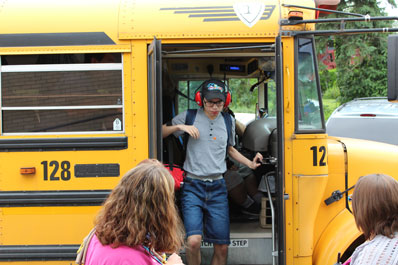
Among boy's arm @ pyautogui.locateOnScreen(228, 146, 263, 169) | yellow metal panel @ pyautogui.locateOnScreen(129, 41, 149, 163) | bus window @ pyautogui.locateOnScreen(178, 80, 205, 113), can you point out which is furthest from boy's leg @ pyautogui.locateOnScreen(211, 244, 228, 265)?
bus window @ pyautogui.locateOnScreen(178, 80, 205, 113)

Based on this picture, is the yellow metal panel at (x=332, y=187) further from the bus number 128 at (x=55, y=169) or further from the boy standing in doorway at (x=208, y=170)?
the bus number 128 at (x=55, y=169)

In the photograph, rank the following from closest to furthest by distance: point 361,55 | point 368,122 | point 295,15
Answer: point 295,15
point 368,122
point 361,55

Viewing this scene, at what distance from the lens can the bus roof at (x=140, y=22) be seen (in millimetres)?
3285

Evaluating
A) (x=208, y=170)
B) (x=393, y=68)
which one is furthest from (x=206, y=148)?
(x=393, y=68)

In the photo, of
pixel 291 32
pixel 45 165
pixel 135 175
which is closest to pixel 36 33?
pixel 45 165

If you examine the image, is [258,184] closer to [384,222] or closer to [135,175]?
[384,222]

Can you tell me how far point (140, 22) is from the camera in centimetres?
331

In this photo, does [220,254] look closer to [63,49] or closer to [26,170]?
[26,170]

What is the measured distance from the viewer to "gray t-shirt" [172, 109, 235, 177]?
3.57 metres

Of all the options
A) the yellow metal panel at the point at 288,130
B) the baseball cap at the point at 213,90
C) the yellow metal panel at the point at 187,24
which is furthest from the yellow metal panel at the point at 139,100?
the yellow metal panel at the point at 288,130

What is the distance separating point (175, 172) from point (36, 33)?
151 cm

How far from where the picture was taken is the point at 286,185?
3.32 m

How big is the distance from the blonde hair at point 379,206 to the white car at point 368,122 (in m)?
6.25

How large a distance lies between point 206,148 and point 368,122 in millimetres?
5365
